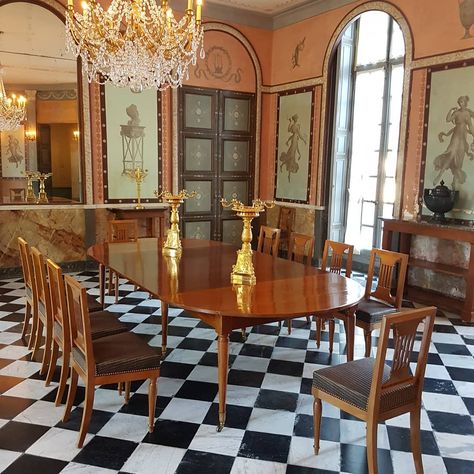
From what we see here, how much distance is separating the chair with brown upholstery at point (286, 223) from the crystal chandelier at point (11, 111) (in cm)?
406

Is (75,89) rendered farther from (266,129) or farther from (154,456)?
(154,456)

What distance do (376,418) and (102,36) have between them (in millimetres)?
3335

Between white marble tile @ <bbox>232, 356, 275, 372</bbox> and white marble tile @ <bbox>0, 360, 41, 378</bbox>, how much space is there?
1.50 metres

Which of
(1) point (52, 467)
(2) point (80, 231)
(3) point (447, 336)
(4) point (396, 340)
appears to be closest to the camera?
(4) point (396, 340)

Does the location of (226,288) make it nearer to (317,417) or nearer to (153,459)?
(317,417)

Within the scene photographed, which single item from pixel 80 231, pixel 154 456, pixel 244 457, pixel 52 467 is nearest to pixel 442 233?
pixel 244 457

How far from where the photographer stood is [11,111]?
6312 millimetres

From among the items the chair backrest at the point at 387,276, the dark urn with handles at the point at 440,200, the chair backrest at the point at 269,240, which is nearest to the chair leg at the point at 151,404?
the chair backrest at the point at 387,276

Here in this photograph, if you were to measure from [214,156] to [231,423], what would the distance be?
5344 mm

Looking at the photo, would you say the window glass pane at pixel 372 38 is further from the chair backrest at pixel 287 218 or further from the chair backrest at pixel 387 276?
the chair backrest at pixel 387 276

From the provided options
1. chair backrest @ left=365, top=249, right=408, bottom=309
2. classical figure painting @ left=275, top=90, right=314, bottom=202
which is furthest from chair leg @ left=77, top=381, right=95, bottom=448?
classical figure painting @ left=275, top=90, right=314, bottom=202

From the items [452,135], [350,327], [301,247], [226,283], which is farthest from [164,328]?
[452,135]

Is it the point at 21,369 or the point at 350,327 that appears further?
the point at 21,369

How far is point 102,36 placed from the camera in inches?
149
